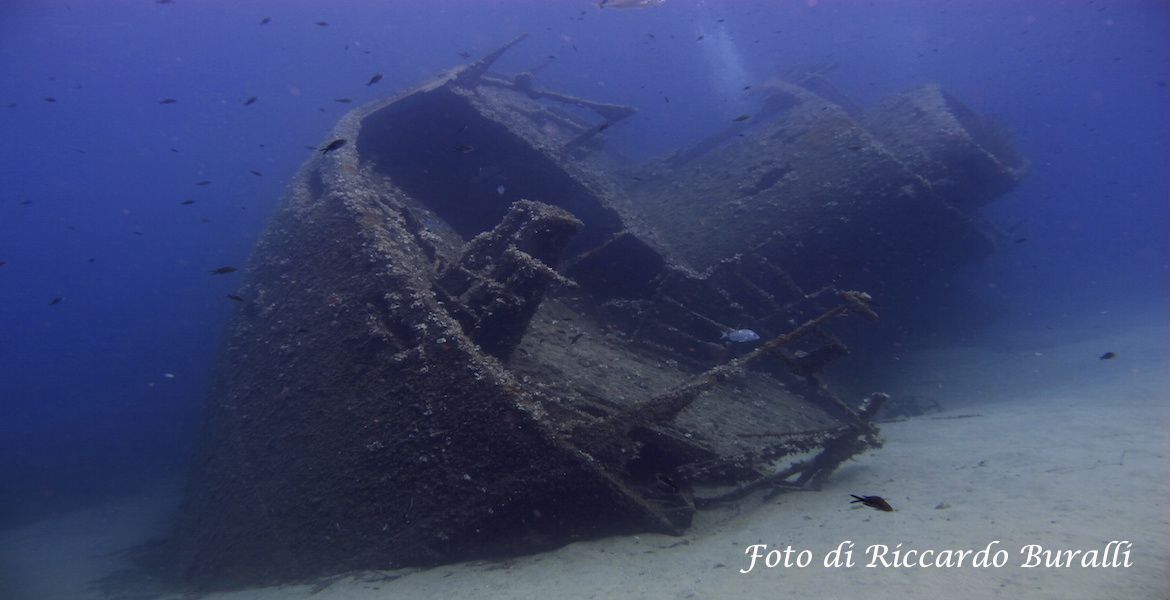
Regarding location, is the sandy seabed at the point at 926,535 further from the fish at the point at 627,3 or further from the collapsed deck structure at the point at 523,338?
the fish at the point at 627,3

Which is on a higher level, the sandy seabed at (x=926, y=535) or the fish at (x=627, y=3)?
the fish at (x=627, y=3)

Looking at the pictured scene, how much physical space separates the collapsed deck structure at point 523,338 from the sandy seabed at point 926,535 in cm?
27

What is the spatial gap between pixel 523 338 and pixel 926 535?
447 centimetres

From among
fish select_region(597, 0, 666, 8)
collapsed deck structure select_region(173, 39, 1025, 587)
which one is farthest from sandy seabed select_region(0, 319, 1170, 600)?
fish select_region(597, 0, 666, 8)

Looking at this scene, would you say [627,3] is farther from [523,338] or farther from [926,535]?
[926,535]

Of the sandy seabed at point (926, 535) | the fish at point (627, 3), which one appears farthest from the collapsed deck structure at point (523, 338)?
the fish at point (627, 3)

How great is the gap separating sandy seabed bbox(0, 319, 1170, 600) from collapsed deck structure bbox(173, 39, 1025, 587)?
268 millimetres

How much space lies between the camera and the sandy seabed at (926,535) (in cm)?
276

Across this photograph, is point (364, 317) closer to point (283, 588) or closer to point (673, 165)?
point (283, 588)

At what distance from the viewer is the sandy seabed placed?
2.76m

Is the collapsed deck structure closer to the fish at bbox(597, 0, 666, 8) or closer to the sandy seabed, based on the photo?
the sandy seabed

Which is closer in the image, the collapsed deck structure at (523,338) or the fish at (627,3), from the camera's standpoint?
the collapsed deck structure at (523,338)

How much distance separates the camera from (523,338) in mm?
6008

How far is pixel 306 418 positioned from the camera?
432cm
